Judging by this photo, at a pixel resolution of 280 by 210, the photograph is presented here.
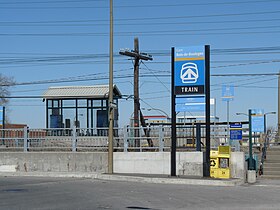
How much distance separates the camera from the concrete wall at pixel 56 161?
24.8 m

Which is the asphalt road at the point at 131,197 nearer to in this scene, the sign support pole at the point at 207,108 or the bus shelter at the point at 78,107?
the sign support pole at the point at 207,108

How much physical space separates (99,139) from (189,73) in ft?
20.9

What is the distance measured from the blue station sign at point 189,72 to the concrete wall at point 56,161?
5547mm

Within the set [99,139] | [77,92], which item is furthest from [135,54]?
[99,139]

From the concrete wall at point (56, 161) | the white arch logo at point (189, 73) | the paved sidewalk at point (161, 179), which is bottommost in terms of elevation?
the paved sidewalk at point (161, 179)

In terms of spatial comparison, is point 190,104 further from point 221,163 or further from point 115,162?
point 115,162

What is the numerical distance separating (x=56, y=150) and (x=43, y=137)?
1029 mm

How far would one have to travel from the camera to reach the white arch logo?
21766 millimetres

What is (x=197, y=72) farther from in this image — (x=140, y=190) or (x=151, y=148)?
(x=140, y=190)

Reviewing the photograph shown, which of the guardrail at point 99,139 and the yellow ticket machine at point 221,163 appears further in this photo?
the guardrail at point 99,139

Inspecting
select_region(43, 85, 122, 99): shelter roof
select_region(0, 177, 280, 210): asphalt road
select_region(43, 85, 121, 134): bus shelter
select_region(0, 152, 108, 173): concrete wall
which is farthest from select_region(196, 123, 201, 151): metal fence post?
select_region(43, 85, 122, 99): shelter roof

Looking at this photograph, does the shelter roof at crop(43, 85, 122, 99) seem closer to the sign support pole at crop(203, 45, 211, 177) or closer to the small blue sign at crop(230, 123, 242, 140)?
the small blue sign at crop(230, 123, 242, 140)

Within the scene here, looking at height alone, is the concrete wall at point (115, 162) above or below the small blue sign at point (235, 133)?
below

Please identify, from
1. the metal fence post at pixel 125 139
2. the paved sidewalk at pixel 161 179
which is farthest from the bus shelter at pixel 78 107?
the paved sidewalk at pixel 161 179
